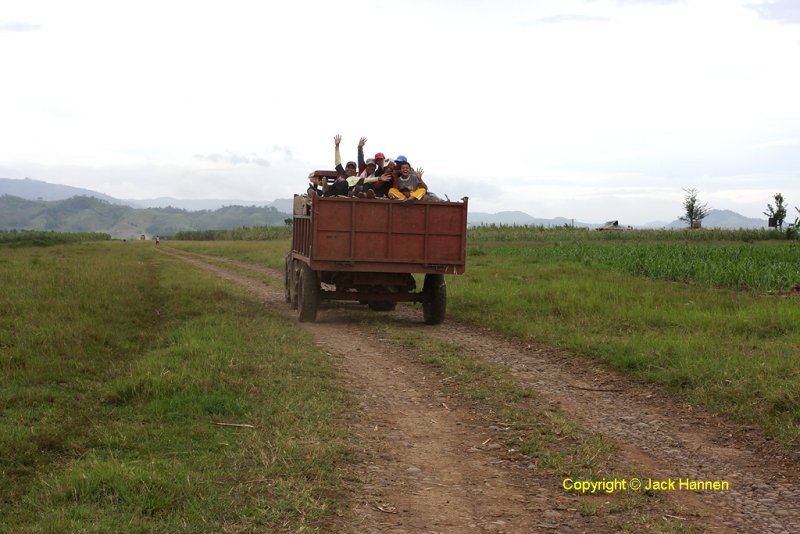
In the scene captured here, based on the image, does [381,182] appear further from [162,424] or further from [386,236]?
[162,424]

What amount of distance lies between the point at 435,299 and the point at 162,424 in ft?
26.4

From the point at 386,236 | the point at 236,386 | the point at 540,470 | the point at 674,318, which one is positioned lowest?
the point at 540,470

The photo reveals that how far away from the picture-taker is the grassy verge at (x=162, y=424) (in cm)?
498

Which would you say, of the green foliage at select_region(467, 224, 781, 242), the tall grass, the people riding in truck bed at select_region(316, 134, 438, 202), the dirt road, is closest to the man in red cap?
the people riding in truck bed at select_region(316, 134, 438, 202)

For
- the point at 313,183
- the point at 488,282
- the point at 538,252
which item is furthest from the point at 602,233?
the point at 313,183

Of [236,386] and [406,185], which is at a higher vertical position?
[406,185]

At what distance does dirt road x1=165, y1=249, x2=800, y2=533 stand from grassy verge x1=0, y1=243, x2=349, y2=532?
443mm

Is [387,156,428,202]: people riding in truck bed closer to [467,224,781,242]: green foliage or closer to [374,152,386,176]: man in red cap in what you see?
[374,152,386,176]: man in red cap

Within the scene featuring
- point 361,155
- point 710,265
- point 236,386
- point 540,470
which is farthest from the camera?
point 710,265

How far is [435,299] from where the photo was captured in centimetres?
1445

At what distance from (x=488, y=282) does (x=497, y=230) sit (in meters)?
39.1

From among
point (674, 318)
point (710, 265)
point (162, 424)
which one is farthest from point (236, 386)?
point (710, 265)

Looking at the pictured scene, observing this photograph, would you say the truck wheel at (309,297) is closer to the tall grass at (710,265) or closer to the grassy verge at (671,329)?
the grassy verge at (671,329)

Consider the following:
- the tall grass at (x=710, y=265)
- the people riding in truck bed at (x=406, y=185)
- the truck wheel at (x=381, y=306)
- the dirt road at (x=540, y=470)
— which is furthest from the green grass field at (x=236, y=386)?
the people riding in truck bed at (x=406, y=185)
